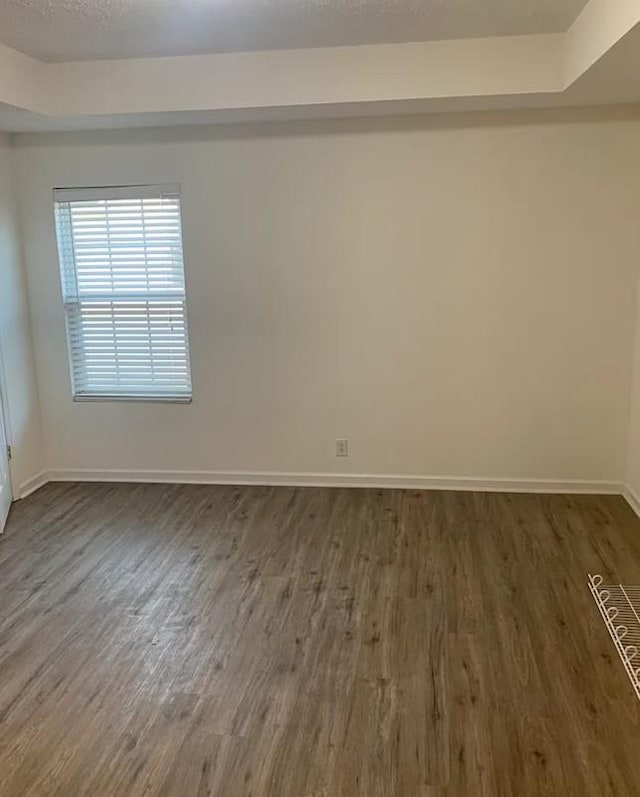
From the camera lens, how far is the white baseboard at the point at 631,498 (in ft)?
13.0

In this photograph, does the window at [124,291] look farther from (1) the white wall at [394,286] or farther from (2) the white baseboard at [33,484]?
(2) the white baseboard at [33,484]

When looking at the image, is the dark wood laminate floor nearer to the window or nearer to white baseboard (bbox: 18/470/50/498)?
white baseboard (bbox: 18/470/50/498)

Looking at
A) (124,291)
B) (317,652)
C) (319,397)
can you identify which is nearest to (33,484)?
(124,291)

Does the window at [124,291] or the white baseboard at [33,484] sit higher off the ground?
the window at [124,291]

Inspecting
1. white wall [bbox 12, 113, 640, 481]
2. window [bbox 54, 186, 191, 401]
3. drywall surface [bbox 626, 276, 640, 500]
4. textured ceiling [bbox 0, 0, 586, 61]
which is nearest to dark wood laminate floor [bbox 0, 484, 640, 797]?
drywall surface [bbox 626, 276, 640, 500]

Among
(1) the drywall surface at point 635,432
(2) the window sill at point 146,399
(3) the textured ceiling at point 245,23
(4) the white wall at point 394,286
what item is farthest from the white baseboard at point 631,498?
(2) the window sill at point 146,399

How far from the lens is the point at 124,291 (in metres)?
4.53

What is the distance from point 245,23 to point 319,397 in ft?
7.33

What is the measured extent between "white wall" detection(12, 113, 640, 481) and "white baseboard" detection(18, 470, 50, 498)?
0.78m

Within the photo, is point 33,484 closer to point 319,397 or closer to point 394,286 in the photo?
point 319,397

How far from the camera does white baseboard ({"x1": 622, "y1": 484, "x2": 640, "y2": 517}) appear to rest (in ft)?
13.0

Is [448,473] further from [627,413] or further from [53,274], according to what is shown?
[53,274]

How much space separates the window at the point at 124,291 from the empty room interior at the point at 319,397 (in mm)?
19

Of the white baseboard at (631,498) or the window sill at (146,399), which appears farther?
the window sill at (146,399)
